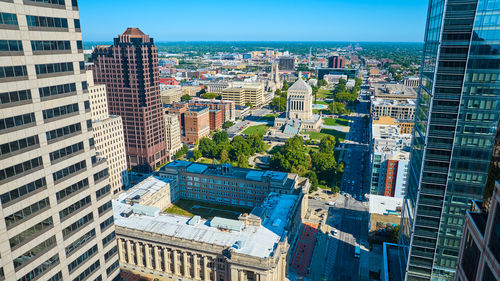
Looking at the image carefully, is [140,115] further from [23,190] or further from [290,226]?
[23,190]

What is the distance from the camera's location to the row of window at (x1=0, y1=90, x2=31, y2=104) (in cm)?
4288

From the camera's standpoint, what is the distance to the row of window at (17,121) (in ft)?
142

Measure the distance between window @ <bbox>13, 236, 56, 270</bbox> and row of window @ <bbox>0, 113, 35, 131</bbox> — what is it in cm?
1747

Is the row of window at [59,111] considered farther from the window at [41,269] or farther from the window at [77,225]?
the window at [41,269]

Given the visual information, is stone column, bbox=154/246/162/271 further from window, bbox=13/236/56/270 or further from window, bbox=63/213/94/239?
window, bbox=13/236/56/270

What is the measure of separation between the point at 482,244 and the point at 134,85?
170 m

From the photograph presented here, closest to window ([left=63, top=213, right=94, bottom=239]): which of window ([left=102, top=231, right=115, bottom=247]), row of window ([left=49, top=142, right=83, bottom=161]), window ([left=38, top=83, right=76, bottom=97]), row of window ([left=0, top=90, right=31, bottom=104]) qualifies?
window ([left=102, top=231, right=115, bottom=247])

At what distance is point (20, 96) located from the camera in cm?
4459

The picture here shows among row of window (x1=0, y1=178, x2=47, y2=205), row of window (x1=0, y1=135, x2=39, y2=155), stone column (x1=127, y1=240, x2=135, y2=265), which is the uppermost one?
row of window (x1=0, y1=135, x2=39, y2=155)

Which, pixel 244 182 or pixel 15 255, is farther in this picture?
pixel 244 182

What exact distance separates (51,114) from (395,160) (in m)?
135

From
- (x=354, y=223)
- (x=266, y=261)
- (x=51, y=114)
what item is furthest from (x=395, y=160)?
(x=51, y=114)

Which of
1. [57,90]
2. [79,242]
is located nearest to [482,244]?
[57,90]

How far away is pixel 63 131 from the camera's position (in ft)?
167
